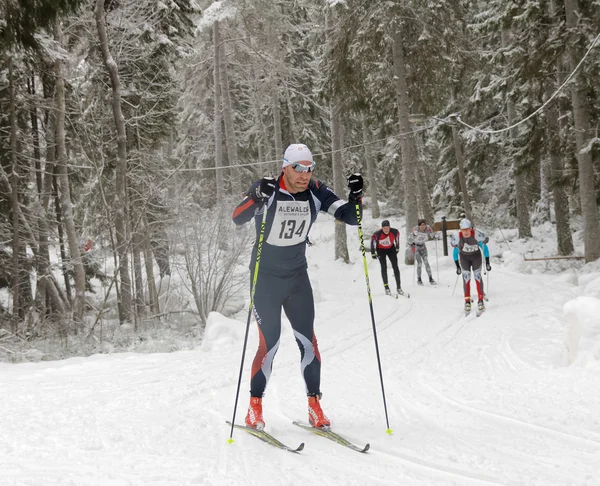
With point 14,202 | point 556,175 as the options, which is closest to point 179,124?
point 14,202

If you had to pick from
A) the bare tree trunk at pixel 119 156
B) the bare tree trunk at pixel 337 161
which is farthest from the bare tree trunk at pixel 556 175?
the bare tree trunk at pixel 119 156

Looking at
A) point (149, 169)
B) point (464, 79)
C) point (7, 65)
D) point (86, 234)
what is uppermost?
point (464, 79)

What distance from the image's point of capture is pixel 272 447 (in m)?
3.73

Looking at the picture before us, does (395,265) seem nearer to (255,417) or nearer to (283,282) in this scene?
(283,282)

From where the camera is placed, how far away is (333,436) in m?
3.92

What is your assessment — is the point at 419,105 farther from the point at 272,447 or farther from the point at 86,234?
the point at 272,447

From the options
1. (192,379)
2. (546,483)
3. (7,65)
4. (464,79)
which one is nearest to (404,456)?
(546,483)

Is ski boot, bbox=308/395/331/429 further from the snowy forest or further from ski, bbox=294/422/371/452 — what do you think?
the snowy forest

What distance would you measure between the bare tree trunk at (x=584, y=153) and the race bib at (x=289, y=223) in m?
11.8

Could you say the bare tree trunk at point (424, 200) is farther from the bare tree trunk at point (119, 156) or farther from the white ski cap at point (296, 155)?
the white ski cap at point (296, 155)

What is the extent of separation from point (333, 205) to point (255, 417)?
1.95 m

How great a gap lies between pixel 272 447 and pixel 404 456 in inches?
38.2

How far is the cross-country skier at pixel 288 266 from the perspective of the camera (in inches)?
164

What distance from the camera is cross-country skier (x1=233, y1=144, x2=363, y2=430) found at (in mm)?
4160
